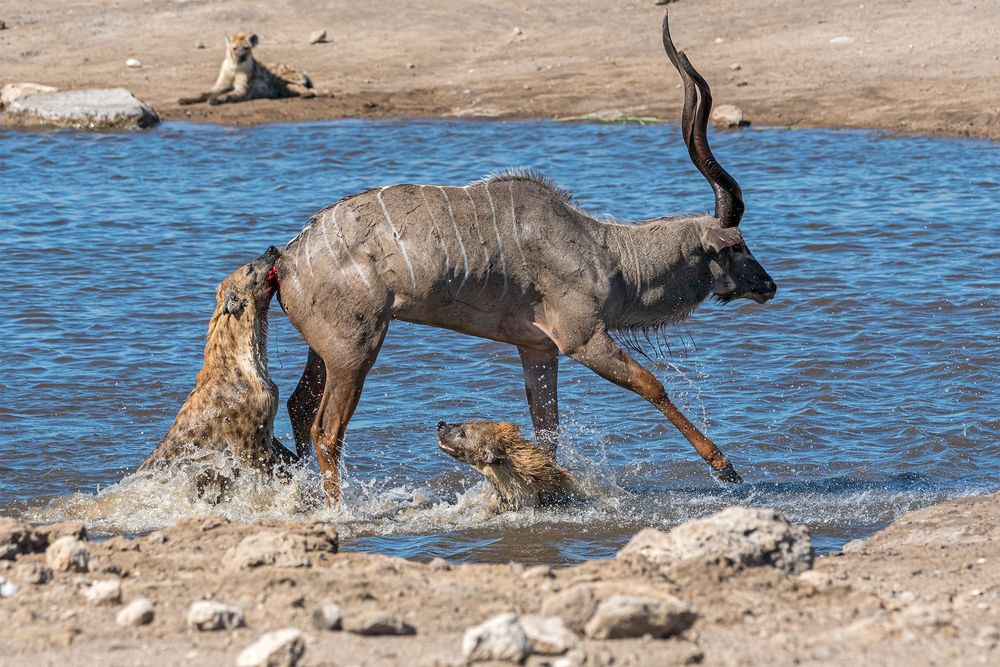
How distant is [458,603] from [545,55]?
19465 mm

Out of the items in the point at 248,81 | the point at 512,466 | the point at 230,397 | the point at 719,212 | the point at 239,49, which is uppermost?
the point at 239,49

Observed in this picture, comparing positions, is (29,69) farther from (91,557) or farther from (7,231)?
(91,557)

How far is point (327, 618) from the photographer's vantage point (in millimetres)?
4777

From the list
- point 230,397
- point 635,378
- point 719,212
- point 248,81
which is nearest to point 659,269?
point 719,212

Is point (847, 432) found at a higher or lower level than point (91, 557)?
lower

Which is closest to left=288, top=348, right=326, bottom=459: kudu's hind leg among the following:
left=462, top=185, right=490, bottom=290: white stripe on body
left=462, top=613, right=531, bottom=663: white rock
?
left=462, top=185, right=490, bottom=290: white stripe on body

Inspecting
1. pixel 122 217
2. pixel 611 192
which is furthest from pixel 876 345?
pixel 122 217

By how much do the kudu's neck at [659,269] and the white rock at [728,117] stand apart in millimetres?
10609

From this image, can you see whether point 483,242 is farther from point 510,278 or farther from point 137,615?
point 137,615

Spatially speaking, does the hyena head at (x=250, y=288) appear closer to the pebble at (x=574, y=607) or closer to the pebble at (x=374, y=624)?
the pebble at (x=374, y=624)

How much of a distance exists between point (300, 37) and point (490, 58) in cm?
392

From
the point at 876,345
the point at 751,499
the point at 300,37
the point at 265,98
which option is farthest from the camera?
the point at 300,37

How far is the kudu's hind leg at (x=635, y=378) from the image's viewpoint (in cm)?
808

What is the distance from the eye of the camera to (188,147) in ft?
63.2
